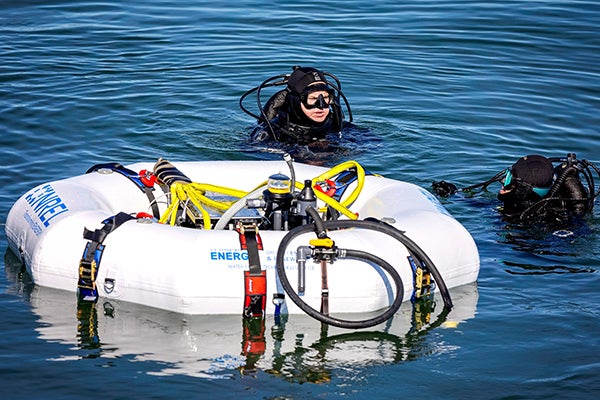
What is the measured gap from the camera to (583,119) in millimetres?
11148

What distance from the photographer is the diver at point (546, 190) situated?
7949mm

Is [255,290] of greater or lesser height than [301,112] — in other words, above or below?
below

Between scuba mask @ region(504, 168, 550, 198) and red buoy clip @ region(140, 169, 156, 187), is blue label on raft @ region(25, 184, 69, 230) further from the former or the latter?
scuba mask @ region(504, 168, 550, 198)

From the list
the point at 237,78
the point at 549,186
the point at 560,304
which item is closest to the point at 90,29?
the point at 237,78

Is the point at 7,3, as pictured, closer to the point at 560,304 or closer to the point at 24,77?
the point at 24,77

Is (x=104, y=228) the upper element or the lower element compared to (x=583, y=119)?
lower

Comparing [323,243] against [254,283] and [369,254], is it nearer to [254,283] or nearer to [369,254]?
[369,254]

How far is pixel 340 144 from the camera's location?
32.6ft

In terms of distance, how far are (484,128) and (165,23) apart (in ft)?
20.1

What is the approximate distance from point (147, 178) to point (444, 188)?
253 centimetres

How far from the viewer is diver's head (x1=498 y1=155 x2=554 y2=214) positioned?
799 cm

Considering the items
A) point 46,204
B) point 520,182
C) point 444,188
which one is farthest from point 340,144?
point 46,204

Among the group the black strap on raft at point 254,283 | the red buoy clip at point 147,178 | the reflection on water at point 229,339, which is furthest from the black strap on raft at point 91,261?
the red buoy clip at point 147,178

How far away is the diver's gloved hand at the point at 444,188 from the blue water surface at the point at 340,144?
0.29ft
